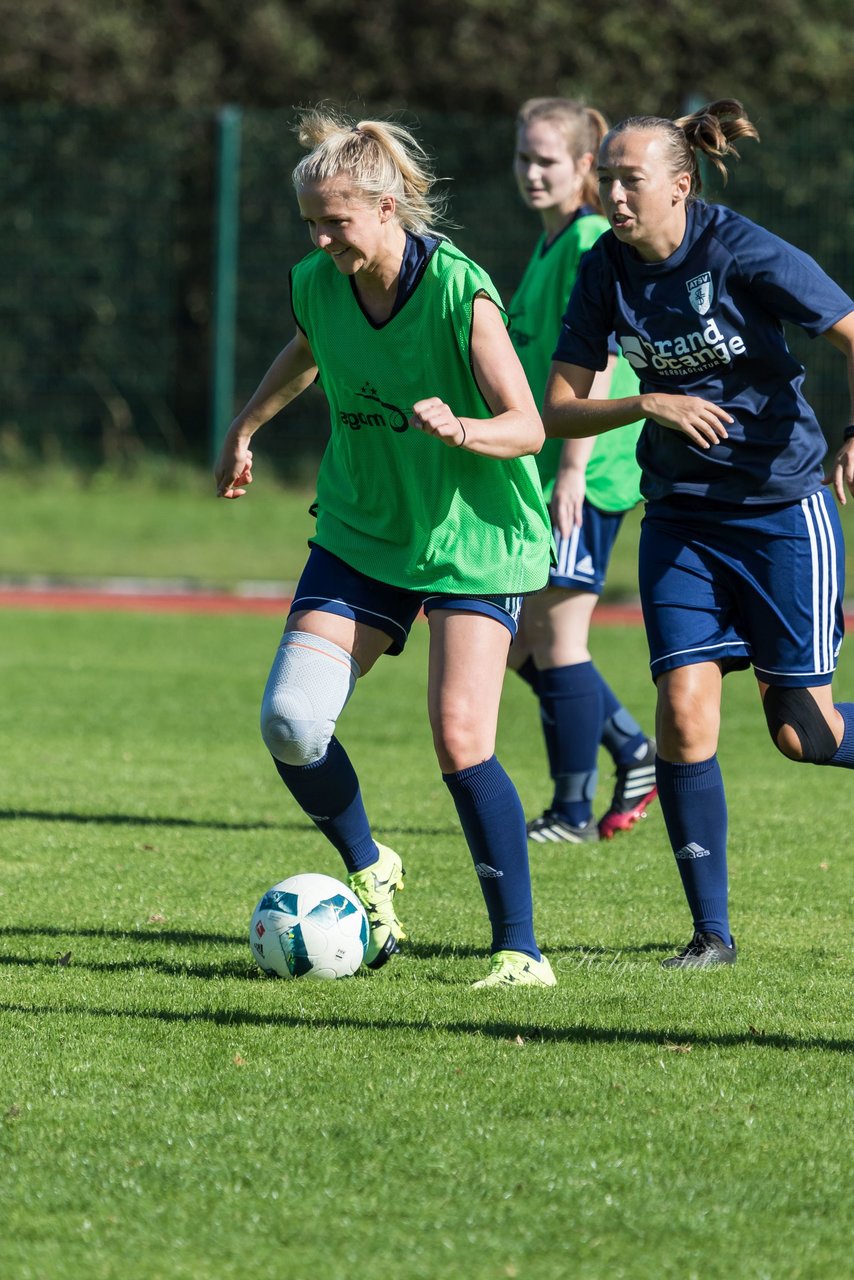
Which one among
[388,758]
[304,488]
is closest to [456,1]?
[304,488]

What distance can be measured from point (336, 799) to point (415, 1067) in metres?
1.09

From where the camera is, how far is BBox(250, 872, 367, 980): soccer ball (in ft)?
15.0

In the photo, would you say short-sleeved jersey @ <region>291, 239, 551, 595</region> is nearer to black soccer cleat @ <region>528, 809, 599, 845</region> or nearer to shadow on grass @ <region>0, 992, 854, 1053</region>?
shadow on grass @ <region>0, 992, 854, 1053</region>

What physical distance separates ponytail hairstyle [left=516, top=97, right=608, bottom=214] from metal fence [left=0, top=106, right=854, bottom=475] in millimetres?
11377

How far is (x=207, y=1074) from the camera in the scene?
379 centimetres

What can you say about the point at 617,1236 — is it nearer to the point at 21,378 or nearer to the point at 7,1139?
the point at 7,1139

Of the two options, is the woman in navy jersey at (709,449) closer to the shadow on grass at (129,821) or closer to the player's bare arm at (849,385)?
A: the player's bare arm at (849,385)

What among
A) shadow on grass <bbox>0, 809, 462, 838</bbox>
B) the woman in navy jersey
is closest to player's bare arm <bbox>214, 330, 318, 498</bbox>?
the woman in navy jersey

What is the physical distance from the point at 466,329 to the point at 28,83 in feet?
66.6

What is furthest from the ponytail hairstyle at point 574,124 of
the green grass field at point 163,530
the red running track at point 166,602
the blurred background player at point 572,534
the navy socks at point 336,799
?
the green grass field at point 163,530

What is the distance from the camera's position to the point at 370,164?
4.32 metres

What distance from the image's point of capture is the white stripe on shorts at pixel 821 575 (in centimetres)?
472

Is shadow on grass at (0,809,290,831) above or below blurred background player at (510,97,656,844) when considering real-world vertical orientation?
below

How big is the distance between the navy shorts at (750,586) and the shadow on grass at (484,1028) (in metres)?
1.05
